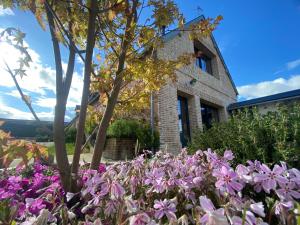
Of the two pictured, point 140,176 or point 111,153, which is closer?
point 140,176

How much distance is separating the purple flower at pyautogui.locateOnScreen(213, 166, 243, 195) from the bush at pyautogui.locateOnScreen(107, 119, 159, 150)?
22.0ft

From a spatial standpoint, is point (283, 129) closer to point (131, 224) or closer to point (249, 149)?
point (249, 149)

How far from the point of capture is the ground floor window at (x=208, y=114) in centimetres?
1234

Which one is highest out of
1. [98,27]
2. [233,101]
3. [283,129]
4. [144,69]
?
[233,101]

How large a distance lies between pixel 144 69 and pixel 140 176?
137cm

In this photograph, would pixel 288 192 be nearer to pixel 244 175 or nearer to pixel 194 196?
pixel 244 175

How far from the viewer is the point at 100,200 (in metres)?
1.02

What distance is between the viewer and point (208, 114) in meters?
12.8

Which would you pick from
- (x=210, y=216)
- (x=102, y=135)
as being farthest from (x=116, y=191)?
(x=102, y=135)

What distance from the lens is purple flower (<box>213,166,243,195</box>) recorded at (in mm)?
897

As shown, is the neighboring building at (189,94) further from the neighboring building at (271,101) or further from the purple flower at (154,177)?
the purple flower at (154,177)

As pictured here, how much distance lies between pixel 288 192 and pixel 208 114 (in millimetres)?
12198

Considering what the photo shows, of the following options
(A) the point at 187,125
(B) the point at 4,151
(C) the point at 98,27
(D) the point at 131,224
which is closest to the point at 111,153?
(A) the point at 187,125

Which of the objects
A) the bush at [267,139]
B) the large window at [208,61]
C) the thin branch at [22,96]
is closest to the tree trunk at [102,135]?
the thin branch at [22,96]
